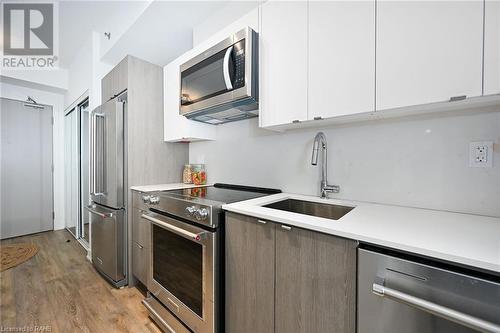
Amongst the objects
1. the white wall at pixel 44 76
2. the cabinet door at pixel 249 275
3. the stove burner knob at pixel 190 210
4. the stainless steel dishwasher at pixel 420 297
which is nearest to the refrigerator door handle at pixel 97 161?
the stove burner knob at pixel 190 210

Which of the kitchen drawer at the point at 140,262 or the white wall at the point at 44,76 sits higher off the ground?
the white wall at the point at 44,76

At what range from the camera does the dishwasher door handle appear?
55 centimetres

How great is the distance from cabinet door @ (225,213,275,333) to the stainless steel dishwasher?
405 millimetres

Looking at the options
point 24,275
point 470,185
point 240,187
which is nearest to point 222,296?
point 240,187

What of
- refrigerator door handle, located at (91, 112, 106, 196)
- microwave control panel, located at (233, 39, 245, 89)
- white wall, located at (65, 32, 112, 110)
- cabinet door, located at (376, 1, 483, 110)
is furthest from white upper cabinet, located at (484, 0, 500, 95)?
white wall, located at (65, 32, 112, 110)

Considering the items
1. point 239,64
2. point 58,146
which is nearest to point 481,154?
point 239,64

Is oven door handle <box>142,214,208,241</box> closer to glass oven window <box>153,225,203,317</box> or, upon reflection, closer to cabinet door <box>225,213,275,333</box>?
glass oven window <box>153,225,203,317</box>

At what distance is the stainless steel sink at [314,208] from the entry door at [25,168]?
169 inches

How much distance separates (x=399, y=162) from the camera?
3.91ft

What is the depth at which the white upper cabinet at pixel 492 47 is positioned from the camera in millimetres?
747

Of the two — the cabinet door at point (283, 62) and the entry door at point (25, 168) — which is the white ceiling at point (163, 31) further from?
the entry door at point (25, 168)

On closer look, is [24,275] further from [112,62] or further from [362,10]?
[362,10]

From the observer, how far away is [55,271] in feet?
7.68

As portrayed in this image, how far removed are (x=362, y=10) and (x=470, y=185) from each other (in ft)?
3.22
